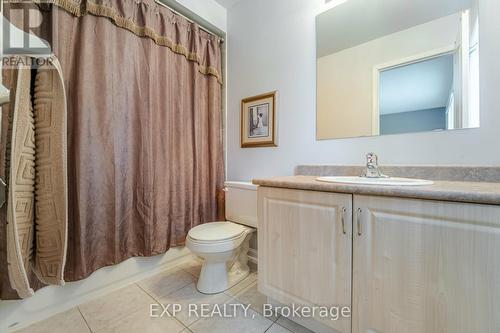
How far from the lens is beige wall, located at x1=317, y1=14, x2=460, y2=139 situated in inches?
47.1

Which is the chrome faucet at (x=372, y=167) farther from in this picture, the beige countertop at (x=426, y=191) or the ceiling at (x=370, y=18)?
the ceiling at (x=370, y=18)

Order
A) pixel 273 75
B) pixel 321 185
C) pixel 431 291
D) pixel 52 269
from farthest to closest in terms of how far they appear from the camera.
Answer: pixel 273 75 < pixel 52 269 < pixel 321 185 < pixel 431 291

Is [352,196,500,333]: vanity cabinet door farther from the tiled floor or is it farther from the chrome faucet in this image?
the tiled floor

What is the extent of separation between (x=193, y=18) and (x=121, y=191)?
1625mm

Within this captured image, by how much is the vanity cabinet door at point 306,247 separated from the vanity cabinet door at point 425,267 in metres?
0.06

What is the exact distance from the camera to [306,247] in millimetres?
1061

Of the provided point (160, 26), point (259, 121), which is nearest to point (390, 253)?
point (259, 121)

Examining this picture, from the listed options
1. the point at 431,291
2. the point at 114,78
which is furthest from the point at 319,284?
the point at 114,78

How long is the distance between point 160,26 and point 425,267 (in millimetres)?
2187

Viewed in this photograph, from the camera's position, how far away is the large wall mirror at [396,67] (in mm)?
1125

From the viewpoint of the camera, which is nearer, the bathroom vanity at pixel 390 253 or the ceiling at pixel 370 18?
the bathroom vanity at pixel 390 253

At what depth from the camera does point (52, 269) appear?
1.15m

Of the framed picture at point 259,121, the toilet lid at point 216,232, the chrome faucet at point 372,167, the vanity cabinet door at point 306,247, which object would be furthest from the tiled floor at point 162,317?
the framed picture at point 259,121

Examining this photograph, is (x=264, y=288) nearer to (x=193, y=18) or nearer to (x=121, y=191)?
(x=121, y=191)
